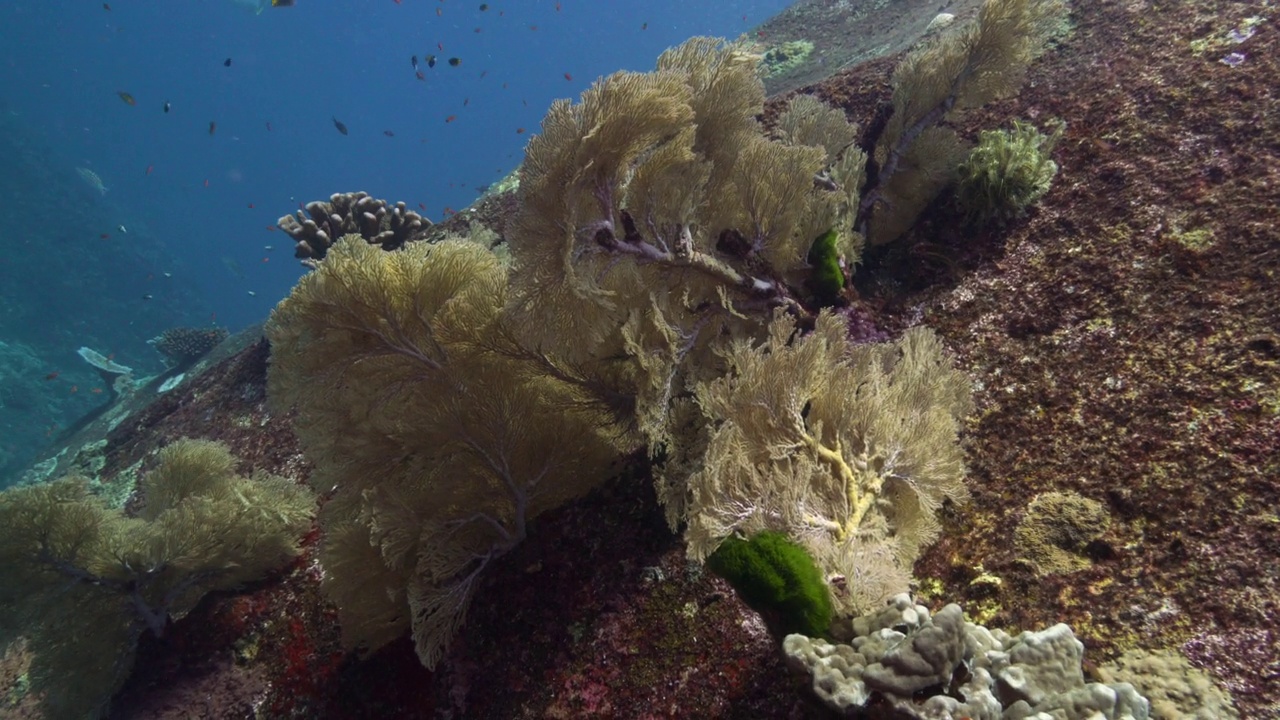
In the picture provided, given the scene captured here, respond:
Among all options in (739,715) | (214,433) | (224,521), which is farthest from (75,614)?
(739,715)

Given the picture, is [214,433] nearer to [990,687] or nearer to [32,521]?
[32,521]

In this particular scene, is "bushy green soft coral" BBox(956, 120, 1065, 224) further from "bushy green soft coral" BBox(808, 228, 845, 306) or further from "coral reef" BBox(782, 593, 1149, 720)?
"coral reef" BBox(782, 593, 1149, 720)

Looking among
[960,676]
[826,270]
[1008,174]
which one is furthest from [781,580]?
[1008,174]

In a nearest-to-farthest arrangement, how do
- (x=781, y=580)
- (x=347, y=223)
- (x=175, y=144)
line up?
(x=781, y=580), (x=347, y=223), (x=175, y=144)

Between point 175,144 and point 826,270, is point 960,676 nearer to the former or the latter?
point 826,270

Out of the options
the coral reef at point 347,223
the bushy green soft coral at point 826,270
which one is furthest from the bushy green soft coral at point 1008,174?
the coral reef at point 347,223

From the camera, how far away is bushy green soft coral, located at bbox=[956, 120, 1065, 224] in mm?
4496

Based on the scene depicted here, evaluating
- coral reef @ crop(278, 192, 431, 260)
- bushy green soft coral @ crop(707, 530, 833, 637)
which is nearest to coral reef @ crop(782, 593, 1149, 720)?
bushy green soft coral @ crop(707, 530, 833, 637)

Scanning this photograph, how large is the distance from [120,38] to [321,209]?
157 meters

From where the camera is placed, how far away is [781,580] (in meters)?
2.29

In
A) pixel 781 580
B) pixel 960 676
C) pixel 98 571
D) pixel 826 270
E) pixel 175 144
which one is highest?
pixel 175 144

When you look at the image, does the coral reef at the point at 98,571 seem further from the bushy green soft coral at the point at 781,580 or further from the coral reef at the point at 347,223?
the coral reef at the point at 347,223

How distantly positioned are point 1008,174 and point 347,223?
29.8 feet

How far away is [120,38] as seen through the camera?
378ft
